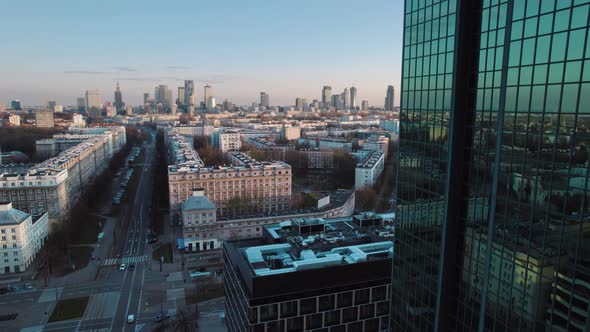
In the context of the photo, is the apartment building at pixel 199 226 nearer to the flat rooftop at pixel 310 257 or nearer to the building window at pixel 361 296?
the flat rooftop at pixel 310 257

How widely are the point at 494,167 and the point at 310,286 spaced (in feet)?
48.7

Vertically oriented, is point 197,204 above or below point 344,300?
below

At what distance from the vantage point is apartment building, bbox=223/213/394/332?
966 inches

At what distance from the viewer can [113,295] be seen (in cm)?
4444

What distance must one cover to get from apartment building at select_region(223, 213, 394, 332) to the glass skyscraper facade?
6341 mm

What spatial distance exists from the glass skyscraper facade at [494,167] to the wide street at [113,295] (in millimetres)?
27920

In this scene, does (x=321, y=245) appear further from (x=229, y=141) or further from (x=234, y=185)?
(x=229, y=141)

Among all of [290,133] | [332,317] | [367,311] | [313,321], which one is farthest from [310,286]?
[290,133]

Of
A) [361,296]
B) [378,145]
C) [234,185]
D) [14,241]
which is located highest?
[378,145]

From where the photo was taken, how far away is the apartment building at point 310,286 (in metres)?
24.5

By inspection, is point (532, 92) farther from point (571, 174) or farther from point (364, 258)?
point (364, 258)

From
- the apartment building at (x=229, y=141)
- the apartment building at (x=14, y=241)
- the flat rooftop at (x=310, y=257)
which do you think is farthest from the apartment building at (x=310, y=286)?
the apartment building at (x=229, y=141)

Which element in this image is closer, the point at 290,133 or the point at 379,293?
the point at 379,293

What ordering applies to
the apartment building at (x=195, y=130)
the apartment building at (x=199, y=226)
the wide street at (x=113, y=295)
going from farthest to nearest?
the apartment building at (x=195, y=130) < the apartment building at (x=199, y=226) < the wide street at (x=113, y=295)
